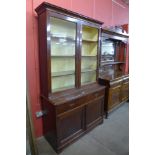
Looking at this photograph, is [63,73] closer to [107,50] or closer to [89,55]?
[89,55]

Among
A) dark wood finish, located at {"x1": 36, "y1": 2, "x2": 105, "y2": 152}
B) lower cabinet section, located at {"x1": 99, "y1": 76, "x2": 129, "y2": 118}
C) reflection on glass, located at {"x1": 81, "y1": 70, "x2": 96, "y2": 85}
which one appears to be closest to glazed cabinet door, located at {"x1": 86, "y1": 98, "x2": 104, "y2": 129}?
dark wood finish, located at {"x1": 36, "y1": 2, "x2": 105, "y2": 152}

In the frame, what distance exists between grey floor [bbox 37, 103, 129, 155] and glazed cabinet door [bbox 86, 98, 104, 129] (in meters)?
0.17

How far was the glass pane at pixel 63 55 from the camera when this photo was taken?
2.38 metres

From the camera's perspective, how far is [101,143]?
2.34 meters

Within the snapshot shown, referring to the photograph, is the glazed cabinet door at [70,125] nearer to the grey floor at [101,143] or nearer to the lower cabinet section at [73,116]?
the lower cabinet section at [73,116]

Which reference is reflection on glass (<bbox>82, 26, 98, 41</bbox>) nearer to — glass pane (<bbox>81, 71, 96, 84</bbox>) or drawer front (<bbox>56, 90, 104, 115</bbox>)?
glass pane (<bbox>81, 71, 96, 84</bbox>)

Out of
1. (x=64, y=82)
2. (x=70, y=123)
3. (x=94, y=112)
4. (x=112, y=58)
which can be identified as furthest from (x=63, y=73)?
(x=112, y=58)

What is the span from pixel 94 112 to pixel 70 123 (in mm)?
664

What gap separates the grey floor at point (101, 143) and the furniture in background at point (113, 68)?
1.55 ft

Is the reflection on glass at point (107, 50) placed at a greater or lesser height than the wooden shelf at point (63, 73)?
greater

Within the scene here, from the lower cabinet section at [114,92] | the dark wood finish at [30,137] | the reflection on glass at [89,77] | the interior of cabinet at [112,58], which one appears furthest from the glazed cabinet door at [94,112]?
the dark wood finish at [30,137]

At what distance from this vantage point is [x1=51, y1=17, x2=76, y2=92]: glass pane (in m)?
2.38
